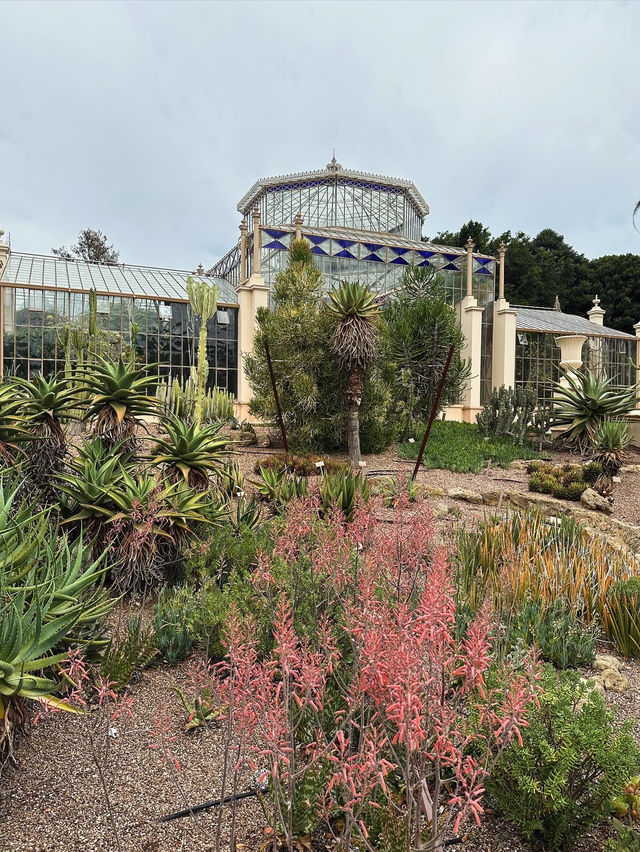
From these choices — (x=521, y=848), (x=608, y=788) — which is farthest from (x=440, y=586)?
(x=521, y=848)

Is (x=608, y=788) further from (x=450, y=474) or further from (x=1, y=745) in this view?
(x=450, y=474)

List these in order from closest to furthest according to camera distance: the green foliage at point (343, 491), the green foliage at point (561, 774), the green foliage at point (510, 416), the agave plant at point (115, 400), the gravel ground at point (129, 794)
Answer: the green foliage at point (561, 774) < the gravel ground at point (129, 794) < the agave plant at point (115, 400) < the green foliage at point (343, 491) < the green foliage at point (510, 416)

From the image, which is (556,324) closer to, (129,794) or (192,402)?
(192,402)

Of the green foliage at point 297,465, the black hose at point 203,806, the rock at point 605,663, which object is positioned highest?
the green foliage at point 297,465

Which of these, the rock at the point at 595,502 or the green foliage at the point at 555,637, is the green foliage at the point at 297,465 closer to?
the rock at the point at 595,502

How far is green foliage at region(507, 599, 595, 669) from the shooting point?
3.69 metres

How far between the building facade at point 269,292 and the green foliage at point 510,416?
1056 millimetres

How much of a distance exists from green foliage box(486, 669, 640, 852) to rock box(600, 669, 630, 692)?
137cm

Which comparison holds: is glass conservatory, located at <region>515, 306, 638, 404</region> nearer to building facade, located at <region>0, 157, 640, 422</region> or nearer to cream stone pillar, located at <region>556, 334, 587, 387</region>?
building facade, located at <region>0, 157, 640, 422</region>

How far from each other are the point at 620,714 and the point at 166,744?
8.15ft

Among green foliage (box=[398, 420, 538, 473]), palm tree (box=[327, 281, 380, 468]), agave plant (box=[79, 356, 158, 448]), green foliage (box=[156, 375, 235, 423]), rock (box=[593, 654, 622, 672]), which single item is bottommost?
rock (box=[593, 654, 622, 672])

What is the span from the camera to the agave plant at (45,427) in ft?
18.7

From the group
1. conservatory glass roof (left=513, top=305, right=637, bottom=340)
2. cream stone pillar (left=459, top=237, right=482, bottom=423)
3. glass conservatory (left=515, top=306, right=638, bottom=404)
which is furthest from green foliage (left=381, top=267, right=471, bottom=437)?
conservatory glass roof (left=513, top=305, right=637, bottom=340)

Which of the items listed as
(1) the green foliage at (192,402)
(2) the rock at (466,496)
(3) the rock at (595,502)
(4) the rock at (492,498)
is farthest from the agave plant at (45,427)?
(3) the rock at (595,502)
